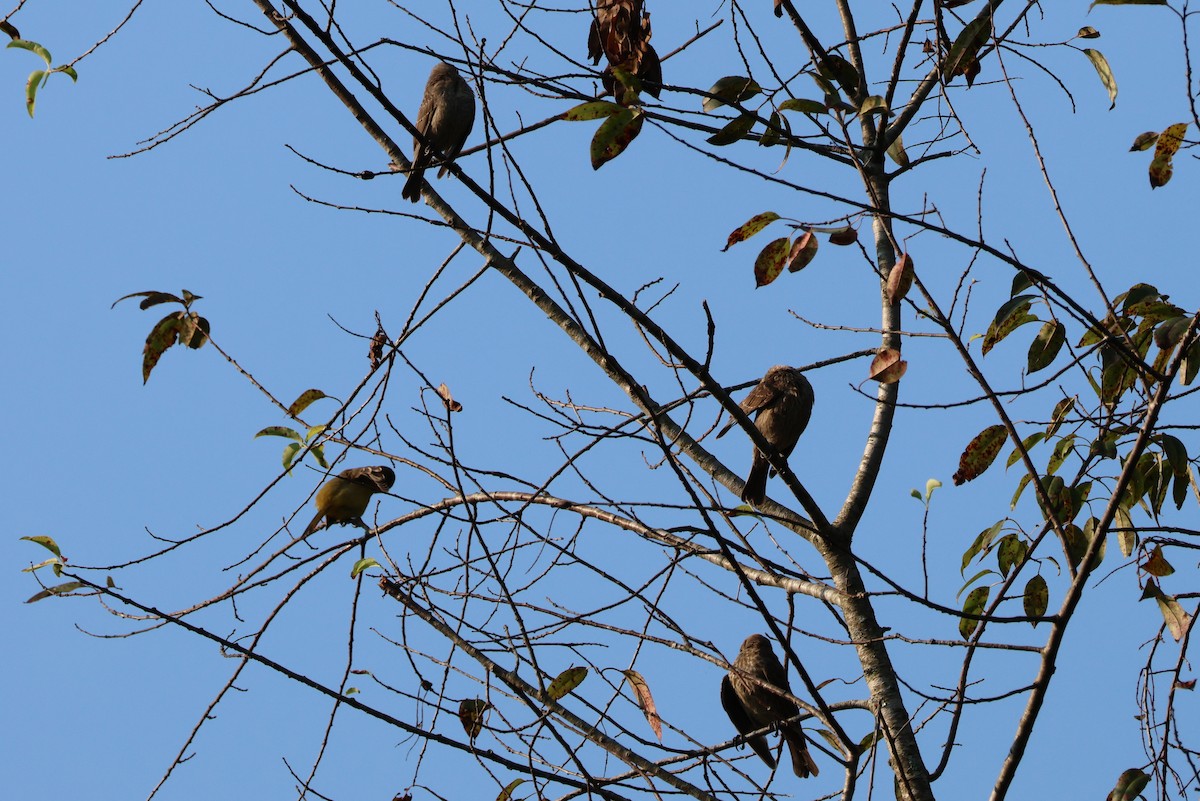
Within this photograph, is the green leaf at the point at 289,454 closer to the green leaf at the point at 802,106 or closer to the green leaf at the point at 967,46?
the green leaf at the point at 802,106

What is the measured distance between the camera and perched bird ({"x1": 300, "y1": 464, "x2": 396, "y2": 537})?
4564mm

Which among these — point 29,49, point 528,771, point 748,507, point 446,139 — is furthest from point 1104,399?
point 446,139

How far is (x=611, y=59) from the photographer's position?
116 inches

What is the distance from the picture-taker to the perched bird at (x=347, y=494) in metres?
4.56

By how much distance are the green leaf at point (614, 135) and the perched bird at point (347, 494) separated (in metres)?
2.30

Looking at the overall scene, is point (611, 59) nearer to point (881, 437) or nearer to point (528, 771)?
point (881, 437)

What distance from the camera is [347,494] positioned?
4582mm

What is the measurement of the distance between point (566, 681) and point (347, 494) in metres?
1.92

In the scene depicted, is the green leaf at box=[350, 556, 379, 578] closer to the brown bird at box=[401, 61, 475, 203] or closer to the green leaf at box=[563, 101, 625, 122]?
the green leaf at box=[563, 101, 625, 122]

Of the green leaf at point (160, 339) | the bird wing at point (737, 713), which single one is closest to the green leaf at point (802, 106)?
the green leaf at point (160, 339)

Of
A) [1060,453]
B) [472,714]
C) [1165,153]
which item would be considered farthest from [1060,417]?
[472,714]

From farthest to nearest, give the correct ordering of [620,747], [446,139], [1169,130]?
1. [446,139]
2. [620,747]
3. [1169,130]

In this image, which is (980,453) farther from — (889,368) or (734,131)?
(734,131)

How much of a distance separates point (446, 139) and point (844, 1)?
2.73m
